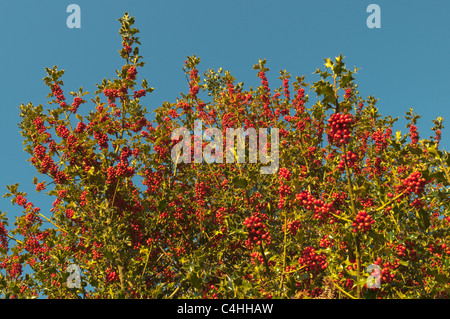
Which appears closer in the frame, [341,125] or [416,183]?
[416,183]

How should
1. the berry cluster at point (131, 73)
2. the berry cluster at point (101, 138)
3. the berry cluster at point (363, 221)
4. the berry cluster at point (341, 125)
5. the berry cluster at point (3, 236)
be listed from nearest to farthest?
1. the berry cluster at point (363, 221)
2. the berry cluster at point (341, 125)
3. the berry cluster at point (3, 236)
4. the berry cluster at point (101, 138)
5. the berry cluster at point (131, 73)

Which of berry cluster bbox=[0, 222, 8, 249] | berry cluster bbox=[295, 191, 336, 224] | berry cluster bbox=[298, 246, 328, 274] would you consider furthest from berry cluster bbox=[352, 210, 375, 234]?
berry cluster bbox=[0, 222, 8, 249]

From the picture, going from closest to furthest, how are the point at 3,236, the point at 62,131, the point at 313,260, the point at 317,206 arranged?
the point at 317,206
the point at 313,260
the point at 62,131
the point at 3,236

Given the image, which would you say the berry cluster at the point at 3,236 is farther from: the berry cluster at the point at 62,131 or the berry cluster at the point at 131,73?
the berry cluster at the point at 131,73

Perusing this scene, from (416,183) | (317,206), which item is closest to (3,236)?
→ (317,206)

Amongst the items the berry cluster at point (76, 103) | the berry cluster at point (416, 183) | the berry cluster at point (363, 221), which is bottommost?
the berry cluster at point (363, 221)

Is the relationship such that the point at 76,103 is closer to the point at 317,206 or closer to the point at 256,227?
the point at 256,227

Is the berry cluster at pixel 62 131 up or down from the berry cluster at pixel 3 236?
up

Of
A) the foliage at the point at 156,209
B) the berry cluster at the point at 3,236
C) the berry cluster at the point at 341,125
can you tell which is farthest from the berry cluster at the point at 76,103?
the berry cluster at the point at 341,125

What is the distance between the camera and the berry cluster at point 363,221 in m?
3.03

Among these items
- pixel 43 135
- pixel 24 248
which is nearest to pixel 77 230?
pixel 24 248

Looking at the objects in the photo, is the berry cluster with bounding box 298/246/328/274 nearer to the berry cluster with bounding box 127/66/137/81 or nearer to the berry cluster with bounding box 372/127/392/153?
the berry cluster with bounding box 372/127/392/153

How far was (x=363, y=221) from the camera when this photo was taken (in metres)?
3.06
